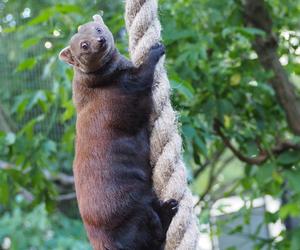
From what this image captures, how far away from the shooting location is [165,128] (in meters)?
1.19

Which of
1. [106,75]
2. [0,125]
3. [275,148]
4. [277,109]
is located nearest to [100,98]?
[106,75]

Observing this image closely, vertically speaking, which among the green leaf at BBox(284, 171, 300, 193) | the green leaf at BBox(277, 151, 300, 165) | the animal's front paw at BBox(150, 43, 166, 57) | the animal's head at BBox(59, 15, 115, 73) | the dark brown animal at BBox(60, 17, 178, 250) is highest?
the animal's front paw at BBox(150, 43, 166, 57)

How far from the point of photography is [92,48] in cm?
145

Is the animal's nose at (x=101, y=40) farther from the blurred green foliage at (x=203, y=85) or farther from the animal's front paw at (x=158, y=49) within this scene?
the blurred green foliage at (x=203, y=85)

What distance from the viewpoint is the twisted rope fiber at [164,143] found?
1123 millimetres

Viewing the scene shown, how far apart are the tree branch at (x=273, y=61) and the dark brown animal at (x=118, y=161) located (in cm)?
87

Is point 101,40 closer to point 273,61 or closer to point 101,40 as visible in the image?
point 101,40

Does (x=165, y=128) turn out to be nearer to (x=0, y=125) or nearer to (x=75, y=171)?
(x=75, y=171)

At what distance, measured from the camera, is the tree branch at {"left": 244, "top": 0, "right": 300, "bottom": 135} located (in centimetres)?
215

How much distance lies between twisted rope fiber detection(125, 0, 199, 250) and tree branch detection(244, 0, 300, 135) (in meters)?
0.95

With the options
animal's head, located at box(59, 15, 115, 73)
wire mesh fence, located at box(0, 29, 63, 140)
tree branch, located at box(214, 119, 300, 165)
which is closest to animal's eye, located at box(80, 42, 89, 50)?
animal's head, located at box(59, 15, 115, 73)

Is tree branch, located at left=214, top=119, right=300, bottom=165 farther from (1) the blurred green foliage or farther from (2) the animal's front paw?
(2) the animal's front paw

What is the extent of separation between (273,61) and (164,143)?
3.56ft

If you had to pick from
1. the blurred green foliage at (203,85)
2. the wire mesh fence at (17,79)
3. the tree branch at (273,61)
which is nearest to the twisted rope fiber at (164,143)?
the blurred green foliage at (203,85)
